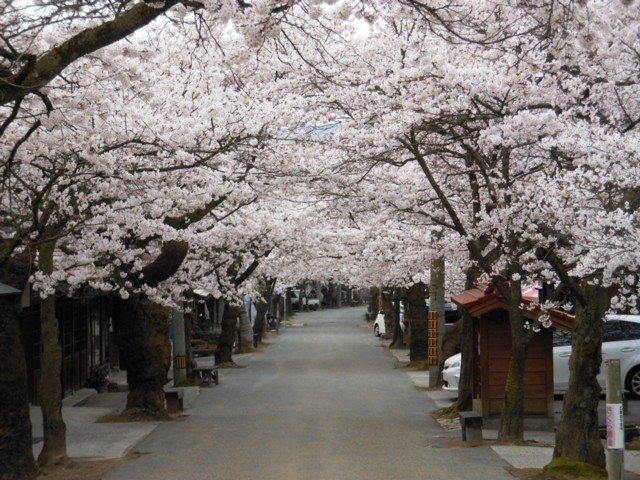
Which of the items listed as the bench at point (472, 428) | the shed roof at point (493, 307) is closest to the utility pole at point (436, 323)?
the shed roof at point (493, 307)

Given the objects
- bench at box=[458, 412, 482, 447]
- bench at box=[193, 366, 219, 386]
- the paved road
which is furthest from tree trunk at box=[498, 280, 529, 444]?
bench at box=[193, 366, 219, 386]

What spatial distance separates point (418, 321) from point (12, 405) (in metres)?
24.1

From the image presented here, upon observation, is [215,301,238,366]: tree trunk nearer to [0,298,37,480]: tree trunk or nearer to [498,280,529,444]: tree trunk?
[498,280,529,444]: tree trunk

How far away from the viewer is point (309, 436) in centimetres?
1727

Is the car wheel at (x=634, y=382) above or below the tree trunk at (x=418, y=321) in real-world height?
below

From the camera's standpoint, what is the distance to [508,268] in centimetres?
1592

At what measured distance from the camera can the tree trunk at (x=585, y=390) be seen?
12617mm

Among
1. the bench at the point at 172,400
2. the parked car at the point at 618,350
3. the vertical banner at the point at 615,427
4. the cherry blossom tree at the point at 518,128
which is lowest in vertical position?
the bench at the point at 172,400

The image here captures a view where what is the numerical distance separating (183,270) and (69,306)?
5.69 meters

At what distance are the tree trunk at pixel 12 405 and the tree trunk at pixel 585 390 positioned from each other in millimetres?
6835

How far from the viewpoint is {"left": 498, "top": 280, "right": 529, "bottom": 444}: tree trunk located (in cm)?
1549

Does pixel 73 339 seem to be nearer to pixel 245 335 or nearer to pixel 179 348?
pixel 179 348

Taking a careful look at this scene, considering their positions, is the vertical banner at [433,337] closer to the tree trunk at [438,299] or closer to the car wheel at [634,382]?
the tree trunk at [438,299]

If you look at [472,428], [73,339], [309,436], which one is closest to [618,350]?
[472,428]
